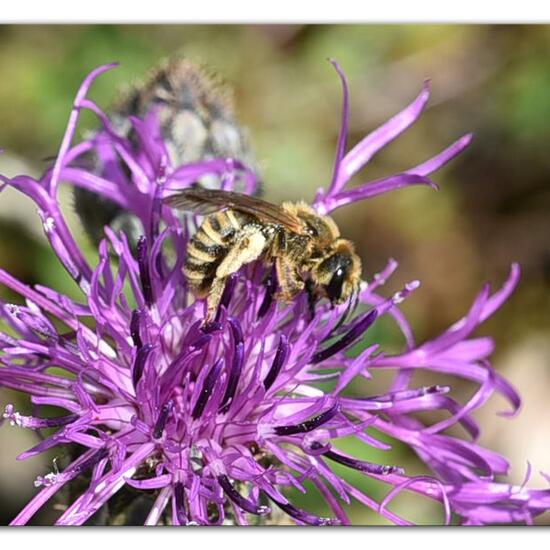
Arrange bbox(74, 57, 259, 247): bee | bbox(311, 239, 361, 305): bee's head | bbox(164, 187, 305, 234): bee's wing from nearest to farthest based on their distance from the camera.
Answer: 1. bbox(164, 187, 305, 234): bee's wing
2. bbox(311, 239, 361, 305): bee's head
3. bbox(74, 57, 259, 247): bee

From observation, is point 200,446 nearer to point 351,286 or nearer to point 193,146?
point 351,286

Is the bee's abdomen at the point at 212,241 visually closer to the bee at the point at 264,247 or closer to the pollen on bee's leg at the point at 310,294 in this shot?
the bee at the point at 264,247

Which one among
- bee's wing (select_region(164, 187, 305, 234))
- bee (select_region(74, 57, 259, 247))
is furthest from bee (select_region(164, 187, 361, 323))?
bee (select_region(74, 57, 259, 247))

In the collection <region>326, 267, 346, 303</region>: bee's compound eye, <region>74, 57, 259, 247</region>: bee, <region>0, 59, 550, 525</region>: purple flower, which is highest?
<region>74, 57, 259, 247</region>: bee

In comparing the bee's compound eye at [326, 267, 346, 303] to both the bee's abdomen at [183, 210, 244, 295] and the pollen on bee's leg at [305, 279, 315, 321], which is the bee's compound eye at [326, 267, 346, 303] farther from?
the bee's abdomen at [183, 210, 244, 295]

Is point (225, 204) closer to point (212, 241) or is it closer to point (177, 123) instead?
point (212, 241)
